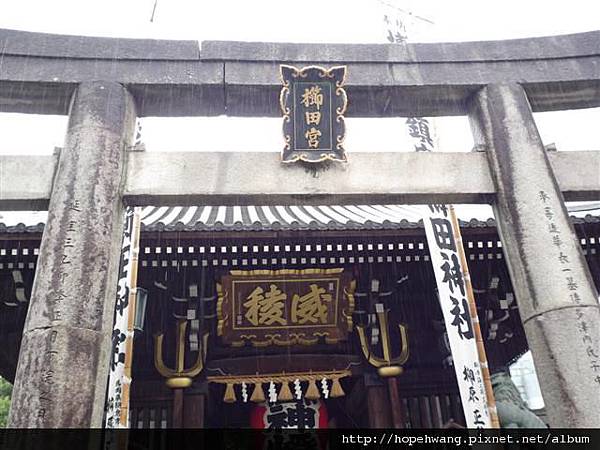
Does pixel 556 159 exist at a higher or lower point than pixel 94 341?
higher

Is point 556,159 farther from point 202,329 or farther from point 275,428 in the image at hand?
point 275,428

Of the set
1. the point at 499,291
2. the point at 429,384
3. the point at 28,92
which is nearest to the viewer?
the point at 28,92

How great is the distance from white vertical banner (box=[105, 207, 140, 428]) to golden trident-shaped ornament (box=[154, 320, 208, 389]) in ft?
5.53

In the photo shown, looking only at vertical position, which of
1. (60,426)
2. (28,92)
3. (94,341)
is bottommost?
(60,426)

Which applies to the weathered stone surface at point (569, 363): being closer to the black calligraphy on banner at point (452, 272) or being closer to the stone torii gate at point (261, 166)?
the stone torii gate at point (261, 166)

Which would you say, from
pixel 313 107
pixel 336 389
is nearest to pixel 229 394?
pixel 336 389

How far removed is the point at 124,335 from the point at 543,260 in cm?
363

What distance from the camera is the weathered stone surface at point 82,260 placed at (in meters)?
3.27

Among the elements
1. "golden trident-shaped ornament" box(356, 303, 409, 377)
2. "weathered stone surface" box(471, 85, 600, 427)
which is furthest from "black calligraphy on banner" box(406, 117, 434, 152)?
"golden trident-shaped ornament" box(356, 303, 409, 377)

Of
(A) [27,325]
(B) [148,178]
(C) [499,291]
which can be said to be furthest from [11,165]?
(C) [499,291]

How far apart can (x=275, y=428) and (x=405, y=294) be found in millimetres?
2628

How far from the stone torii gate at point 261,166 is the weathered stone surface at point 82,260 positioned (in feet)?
0.03

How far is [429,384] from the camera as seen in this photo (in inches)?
271

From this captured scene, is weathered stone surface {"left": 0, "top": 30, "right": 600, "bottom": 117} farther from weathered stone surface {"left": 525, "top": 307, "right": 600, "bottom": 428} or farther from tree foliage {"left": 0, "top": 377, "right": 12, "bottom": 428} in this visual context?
tree foliage {"left": 0, "top": 377, "right": 12, "bottom": 428}
